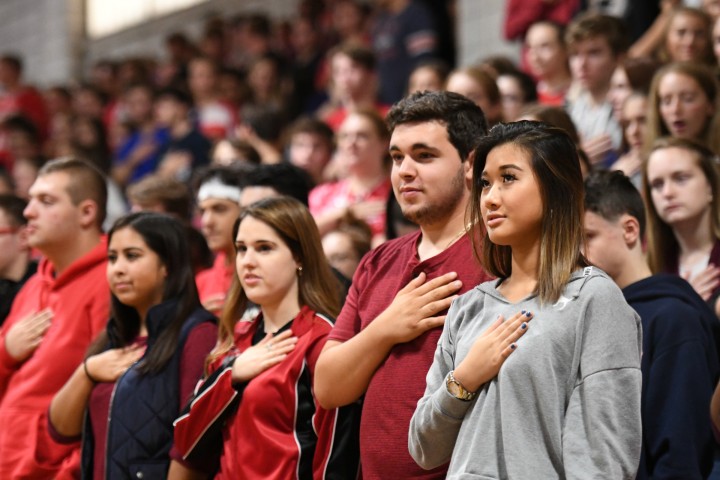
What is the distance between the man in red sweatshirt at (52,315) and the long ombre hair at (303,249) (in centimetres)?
100

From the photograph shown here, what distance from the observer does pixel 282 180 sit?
16.0 ft

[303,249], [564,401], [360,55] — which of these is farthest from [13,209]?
[564,401]

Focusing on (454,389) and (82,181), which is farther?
(82,181)

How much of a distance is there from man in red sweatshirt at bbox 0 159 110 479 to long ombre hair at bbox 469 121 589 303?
2537 millimetres

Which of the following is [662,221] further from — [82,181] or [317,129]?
[317,129]

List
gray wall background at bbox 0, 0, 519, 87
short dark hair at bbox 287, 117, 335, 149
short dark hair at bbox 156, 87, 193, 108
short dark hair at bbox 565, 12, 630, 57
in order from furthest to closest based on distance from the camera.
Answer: gray wall background at bbox 0, 0, 519, 87 < short dark hair at bbox 156, 87, 193, 108 < short dark hair at bbox 287, 117, 335, 149 < short dark hair at bbox 565, 12, 630, 57

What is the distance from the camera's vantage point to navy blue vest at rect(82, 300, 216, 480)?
13.9ft

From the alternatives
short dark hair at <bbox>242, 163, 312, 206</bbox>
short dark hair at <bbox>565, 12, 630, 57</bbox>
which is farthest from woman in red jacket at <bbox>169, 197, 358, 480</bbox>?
short dark hair at <bbox>565, 12, 630, 57</bbox>

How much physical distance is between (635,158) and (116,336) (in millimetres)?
2461

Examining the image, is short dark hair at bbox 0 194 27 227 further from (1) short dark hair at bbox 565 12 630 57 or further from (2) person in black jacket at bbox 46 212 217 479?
(1) short dark hair at bbox 565 12 630 57

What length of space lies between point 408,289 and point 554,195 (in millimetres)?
574

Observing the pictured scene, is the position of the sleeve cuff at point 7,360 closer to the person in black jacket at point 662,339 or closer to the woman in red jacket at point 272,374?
the woman in red jacket at point 272,374

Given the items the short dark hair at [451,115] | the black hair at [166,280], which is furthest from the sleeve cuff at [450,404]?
the black hair at [166,280]

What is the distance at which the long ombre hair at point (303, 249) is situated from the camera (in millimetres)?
4062
